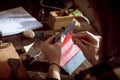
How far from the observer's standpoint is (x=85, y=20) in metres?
1.58

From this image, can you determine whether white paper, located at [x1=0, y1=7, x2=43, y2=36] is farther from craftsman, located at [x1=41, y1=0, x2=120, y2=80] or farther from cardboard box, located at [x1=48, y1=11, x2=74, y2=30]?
craftsman, located at [x1=41, y1=0, x2=120, y2=80]

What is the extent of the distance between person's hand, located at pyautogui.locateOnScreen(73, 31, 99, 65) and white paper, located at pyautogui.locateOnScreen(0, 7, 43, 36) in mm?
255

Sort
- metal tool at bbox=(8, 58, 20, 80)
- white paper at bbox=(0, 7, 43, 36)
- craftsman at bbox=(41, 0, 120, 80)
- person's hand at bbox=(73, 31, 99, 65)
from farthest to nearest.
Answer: white paper at bbox=(0, 7, 43, 36) → person's hand at bbox=(73, 31, 99, 65) → metal tool at bbox=(8, 58, 20, 80) → craftsman at bbox=(41, 0, 120, 80)

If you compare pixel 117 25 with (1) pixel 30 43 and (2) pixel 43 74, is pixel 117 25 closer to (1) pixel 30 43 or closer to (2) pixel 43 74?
(2) pixel 43 74

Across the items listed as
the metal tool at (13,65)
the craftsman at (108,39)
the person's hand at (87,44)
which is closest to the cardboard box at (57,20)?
the person's hand at (87,44)

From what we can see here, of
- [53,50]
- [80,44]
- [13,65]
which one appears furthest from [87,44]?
[13,65]

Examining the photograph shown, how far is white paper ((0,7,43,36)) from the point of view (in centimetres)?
137

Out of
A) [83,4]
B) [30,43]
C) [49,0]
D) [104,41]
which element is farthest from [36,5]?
[104,41]

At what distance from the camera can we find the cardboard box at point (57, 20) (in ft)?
4.67

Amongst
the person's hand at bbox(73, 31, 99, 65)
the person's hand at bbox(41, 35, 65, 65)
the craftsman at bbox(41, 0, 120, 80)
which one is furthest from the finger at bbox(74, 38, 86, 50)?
the craftsman at bbox(41, 0, 120, 80)

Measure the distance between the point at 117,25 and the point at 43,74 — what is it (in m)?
0.48

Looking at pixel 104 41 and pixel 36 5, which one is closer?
pixel 104 41

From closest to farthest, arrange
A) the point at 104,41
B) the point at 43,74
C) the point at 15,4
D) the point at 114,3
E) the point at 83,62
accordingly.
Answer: the point at 114,3 → the point at 104,41 → the point at 43,74 → the point at 83,62 → the point at 15,4

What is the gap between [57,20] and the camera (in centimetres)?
142
